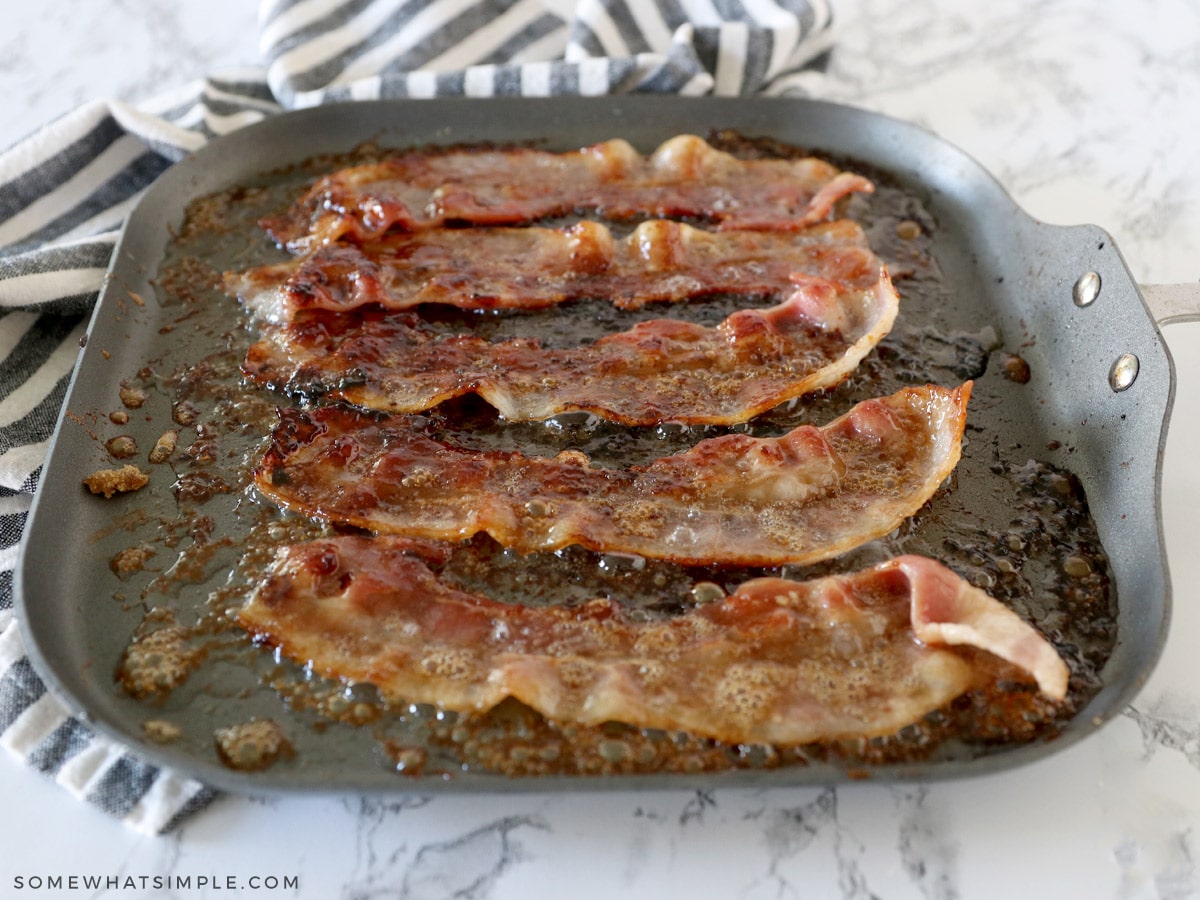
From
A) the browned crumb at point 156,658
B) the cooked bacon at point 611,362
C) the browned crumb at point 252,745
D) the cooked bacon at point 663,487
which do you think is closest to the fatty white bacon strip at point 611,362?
the cooked bacon at point 611,362

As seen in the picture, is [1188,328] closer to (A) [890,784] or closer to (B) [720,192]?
A: (B) [720,192]

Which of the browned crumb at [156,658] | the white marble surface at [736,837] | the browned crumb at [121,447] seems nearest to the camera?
the white marble surface at [736,837]

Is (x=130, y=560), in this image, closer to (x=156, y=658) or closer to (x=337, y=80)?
(x=156, y=658)

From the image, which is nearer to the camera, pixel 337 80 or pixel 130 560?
pixel 130 560

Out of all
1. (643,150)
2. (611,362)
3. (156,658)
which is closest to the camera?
(156,658)

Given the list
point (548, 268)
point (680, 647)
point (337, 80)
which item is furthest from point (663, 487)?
point (337, 80)

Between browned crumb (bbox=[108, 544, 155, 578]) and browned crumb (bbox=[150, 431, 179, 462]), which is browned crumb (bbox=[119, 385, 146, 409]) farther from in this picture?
browned crumb (bbox=[108, 544, 155, 578])

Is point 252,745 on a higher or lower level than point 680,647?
higher

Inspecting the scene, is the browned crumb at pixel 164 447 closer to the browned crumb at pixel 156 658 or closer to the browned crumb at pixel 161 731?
the browned crumb at pixel 156 658
